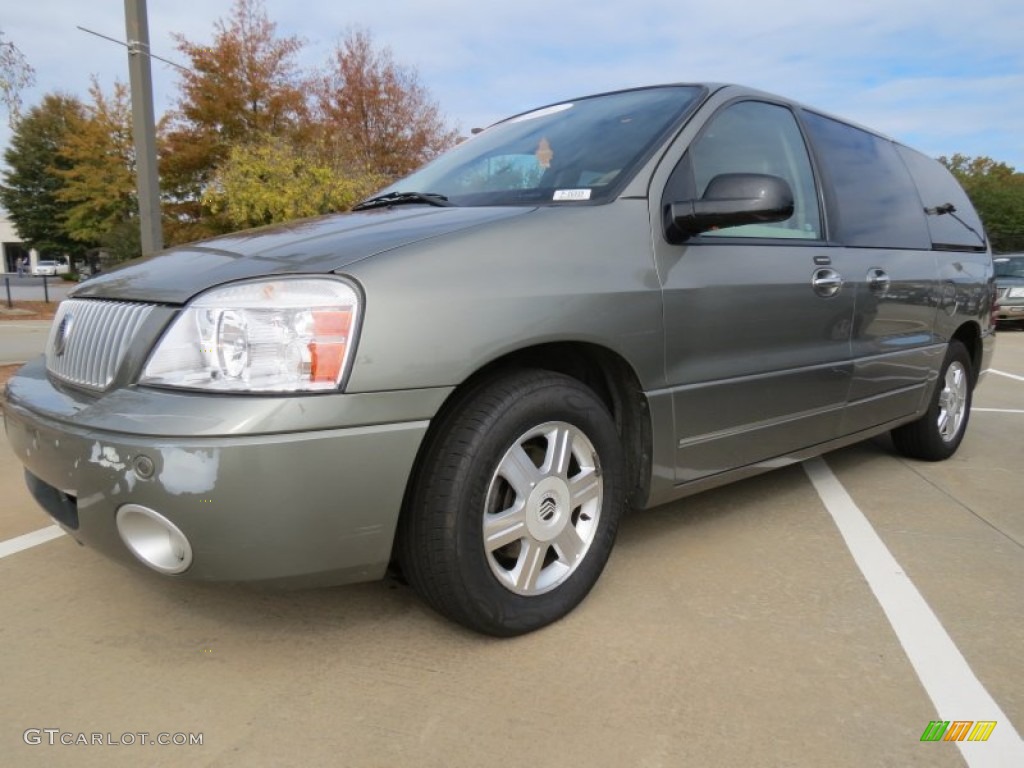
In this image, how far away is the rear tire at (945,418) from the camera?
4285 mm

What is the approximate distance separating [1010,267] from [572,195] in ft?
61.9

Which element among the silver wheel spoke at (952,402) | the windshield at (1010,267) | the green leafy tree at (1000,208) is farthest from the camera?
the green leafy tree at (1000,208)

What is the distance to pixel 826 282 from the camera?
3117 mm

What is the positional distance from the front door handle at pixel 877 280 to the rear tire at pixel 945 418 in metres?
1.00

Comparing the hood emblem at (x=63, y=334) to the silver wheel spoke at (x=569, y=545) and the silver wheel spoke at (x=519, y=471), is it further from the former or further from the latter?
the silver wheel spoke at (x=569, y=545)

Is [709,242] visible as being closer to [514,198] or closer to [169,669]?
[514,198]

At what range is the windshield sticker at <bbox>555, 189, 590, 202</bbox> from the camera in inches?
97.2

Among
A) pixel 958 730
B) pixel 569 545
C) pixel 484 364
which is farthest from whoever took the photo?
pixel 569 545

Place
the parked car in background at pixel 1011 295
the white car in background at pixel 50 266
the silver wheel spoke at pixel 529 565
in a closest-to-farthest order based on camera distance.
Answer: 1. the silver wheel spoke at pixel 529 565
2. the parked car in background at pixel 1011 295
3. the white car in background at pixel 50 266

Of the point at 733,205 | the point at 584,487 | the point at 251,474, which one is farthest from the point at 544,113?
the point at 251,474

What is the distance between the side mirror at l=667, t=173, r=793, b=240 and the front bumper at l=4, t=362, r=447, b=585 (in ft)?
3.63

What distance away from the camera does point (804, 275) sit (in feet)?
9.96

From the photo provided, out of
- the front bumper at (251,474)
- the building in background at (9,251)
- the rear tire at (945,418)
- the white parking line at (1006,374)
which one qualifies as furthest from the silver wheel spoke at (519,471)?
the building in background at (9,251)

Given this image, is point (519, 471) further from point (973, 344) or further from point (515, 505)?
point (973, 344)
